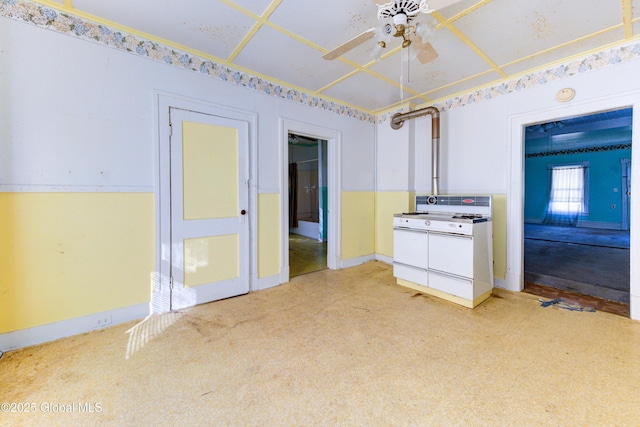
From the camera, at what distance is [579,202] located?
883 cm

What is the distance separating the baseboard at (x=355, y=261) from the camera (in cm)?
422

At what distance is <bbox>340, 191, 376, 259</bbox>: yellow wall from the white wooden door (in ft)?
5.53

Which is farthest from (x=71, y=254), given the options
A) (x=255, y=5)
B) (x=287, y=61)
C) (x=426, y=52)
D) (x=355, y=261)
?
(x=355, y=261)

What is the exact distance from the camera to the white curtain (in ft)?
28.9

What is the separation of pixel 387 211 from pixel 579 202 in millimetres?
8752

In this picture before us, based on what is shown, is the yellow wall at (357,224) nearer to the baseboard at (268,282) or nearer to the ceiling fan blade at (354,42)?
the baseboard at (268,282)

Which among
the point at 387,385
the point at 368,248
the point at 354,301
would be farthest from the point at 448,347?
the point at 368,248

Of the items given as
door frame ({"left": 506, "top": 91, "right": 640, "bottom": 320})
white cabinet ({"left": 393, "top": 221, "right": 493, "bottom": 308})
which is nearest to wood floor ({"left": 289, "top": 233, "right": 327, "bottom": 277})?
white cabinet ({"left": 393, "top": 221, "right": 493, "bottom": 308})

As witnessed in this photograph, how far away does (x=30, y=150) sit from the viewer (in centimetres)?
200

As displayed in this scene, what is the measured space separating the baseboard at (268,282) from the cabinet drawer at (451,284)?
6.14ft

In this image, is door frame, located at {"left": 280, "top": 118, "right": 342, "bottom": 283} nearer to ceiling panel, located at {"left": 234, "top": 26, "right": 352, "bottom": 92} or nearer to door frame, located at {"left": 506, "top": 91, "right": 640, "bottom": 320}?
ceiling panel, located at {"left": 234, "top": 26, "right": 352, "bottom": 92}

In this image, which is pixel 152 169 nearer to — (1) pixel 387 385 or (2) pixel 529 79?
(1) pixel 387 385

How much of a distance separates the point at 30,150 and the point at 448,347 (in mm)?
3529

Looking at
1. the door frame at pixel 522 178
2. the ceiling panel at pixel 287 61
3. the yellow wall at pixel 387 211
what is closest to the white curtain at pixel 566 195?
the door frame at pixel 522 178
